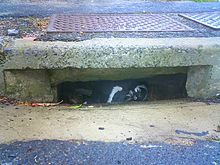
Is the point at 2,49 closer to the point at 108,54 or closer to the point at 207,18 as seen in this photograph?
the point at 108,54

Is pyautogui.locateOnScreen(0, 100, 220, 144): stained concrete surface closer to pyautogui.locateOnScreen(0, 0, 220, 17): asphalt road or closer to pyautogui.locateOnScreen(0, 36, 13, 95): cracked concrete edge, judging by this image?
pyautogui.locateOnScreen(0, 36, 13, 95): cracked concrete edge

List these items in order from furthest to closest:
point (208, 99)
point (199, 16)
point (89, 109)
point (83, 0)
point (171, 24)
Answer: point (83, 0)
point (199, 16)
point (171, 24)
point (208, 99)
point (89, 109)

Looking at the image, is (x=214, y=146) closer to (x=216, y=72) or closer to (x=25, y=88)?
(x=216, y=72)

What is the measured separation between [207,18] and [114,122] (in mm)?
1815

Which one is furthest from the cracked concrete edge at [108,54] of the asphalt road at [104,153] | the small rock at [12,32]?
the asphalt road at [104,153]

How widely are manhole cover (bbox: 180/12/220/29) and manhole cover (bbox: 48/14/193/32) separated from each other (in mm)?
230

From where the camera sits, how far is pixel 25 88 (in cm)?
260

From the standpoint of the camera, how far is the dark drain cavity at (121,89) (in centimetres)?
302

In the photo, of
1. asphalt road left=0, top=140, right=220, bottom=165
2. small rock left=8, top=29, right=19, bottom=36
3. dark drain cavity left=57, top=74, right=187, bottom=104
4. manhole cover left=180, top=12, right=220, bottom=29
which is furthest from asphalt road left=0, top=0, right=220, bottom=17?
asphalt road left=0, top=140, right=220, bottom=165

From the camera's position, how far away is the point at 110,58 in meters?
2.49

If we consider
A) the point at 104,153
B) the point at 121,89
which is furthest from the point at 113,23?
the point at 104,153

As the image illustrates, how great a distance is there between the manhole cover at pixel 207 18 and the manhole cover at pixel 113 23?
230 millimetres

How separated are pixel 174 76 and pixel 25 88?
1.25 m

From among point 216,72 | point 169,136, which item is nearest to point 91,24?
point 216,72
